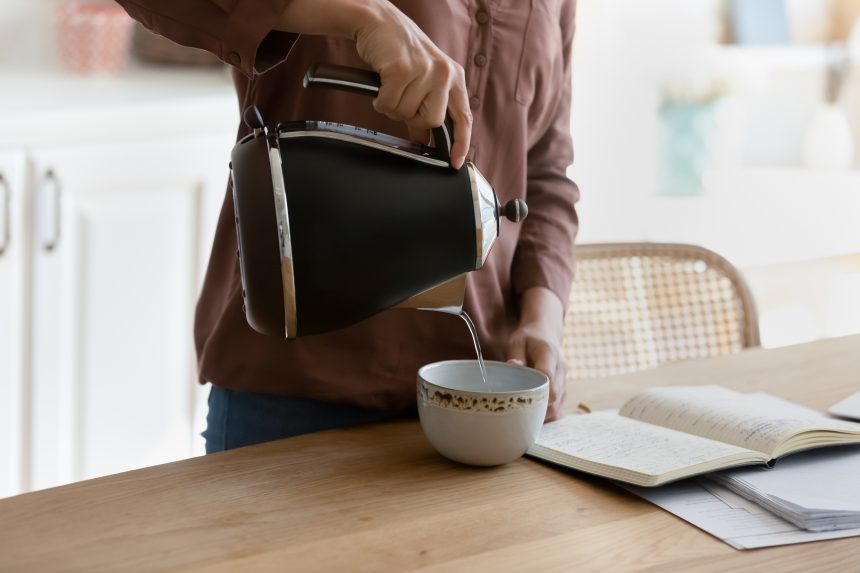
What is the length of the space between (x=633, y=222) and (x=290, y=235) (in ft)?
7.33

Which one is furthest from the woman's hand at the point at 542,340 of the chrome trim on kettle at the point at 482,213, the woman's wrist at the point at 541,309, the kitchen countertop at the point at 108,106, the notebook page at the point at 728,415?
the kitchen countertop at the point at 108,106

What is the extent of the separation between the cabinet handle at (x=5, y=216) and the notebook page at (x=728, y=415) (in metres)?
1.32

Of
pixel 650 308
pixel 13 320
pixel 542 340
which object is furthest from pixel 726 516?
pixel 13 320

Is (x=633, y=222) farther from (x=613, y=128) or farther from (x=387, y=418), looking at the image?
(x=387, y=418)

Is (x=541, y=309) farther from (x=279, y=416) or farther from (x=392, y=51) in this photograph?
(x=392, y=51)

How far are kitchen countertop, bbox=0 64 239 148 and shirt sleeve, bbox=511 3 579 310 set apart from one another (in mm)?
1119

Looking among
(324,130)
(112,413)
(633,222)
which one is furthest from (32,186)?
(633,222)

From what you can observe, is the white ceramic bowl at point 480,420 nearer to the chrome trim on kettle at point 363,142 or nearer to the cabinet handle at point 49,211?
the chrome trim on kettle at point 363,142

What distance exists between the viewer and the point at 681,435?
3.60 feet

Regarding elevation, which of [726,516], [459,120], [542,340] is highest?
[459,120]

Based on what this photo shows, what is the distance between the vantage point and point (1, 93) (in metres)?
2.23

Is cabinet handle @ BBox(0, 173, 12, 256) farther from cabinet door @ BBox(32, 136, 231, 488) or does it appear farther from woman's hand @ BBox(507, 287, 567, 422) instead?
woman's hand @ BBox(507, 287, 567, 422)

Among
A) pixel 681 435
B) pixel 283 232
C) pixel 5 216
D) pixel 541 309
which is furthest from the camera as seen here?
pixel 5 216

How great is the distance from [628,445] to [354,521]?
1.02ft
